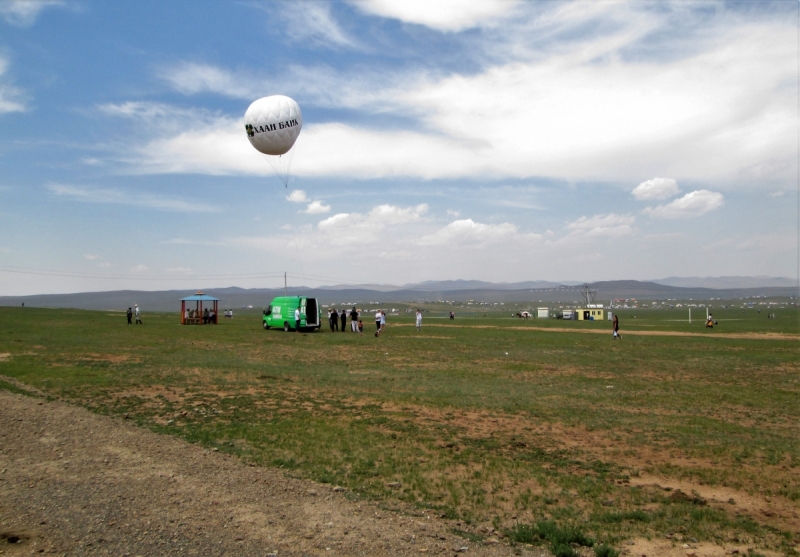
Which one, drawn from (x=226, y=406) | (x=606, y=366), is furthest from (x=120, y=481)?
(x=606, y=366)

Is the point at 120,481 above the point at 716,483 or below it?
above

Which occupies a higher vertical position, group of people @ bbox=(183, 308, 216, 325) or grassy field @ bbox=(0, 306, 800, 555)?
group of people @ bbox=(183, 308, 216, 325)

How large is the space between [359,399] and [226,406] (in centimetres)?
321

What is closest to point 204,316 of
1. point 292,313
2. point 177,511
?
point 292,313

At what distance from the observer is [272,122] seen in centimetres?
2816

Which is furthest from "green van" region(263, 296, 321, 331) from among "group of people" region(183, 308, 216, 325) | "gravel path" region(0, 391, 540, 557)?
"gravel path" region(0, 391, 540, 557)

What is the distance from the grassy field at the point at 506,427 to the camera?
733 cm

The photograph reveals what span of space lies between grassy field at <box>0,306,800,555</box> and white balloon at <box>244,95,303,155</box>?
10666 millimetres

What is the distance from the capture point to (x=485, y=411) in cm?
1359

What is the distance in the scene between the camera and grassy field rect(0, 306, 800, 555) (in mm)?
7328

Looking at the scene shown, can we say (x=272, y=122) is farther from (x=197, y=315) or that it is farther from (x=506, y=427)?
(x=197, y=315)

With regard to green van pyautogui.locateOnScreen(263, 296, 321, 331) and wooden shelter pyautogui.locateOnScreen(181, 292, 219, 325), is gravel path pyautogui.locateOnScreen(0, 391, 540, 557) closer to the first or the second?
green van pyautogui.locateOnScreen(263, 296, 321, 331)

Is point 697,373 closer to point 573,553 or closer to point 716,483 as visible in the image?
point 716,483

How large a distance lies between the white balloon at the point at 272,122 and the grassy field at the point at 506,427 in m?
10.7
